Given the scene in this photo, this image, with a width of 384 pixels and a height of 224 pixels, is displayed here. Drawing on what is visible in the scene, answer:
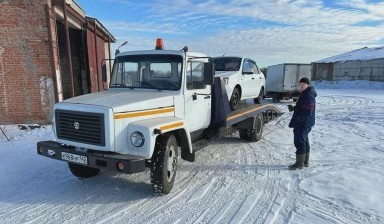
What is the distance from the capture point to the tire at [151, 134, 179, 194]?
15.9 feet

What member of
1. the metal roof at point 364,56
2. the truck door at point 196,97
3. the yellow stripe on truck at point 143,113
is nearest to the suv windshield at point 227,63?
the truck door at point 196,97

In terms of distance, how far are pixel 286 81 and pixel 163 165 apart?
18622mm

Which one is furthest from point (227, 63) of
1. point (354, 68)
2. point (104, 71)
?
point (354, 68)

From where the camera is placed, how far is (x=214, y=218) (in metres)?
4.25

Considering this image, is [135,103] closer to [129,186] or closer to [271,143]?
[129,186]

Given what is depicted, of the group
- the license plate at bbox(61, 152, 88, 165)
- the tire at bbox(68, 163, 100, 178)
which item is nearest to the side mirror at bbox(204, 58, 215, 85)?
the license plate at bbox(61, 152, 88, 165)

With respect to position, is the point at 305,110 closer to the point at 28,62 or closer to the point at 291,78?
the point at 28,62

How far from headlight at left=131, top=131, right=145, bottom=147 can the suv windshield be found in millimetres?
5292

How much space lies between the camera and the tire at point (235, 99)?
27.9 ft

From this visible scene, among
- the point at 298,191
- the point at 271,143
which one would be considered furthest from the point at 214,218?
the point at 271,143

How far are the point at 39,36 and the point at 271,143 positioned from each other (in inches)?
298

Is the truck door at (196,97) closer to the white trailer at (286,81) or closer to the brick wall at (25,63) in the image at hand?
the brick wall at (25,63)

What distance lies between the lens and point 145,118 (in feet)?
16.2

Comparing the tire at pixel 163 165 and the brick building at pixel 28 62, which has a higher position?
the brick building at pixel 28 62
